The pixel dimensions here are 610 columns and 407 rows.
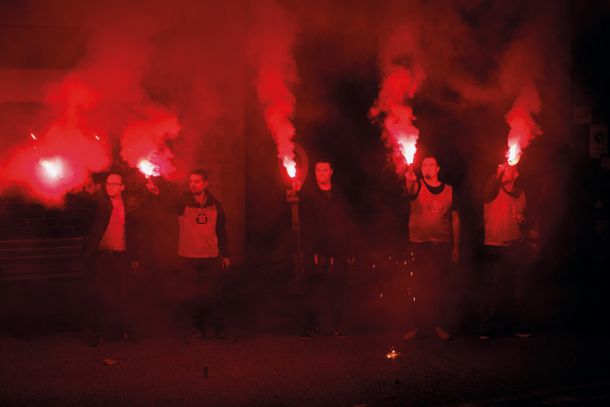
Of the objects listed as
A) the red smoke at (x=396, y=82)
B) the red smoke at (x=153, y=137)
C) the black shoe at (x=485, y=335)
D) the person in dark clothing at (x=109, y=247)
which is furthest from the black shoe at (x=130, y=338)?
the red smoke at (x=396, y=82)

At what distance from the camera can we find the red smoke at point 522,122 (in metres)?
7.43

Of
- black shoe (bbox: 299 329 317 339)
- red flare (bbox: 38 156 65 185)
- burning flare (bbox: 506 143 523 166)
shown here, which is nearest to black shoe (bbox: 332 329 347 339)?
black shoe (bbox: 299 329 317 339)

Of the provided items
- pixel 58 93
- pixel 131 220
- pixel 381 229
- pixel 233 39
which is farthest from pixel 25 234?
pixel 381 229

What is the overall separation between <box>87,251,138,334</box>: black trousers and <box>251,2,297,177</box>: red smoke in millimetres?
2572

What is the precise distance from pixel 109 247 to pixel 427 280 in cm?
300

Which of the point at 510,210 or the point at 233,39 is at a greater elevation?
the point at 233,39

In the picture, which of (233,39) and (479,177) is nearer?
(233,39)

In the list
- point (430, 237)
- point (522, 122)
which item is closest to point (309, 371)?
point (430, 237)

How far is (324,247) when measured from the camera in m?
7.11

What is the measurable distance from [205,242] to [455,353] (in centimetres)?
246

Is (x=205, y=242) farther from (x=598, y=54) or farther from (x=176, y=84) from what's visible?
(x=598, y=54)

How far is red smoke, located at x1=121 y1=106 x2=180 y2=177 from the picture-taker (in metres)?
8.06

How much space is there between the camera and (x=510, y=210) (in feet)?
23.0

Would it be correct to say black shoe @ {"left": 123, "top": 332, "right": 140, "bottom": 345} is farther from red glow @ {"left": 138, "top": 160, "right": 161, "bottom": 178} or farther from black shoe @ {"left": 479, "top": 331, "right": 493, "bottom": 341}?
black shoe @ {"left": 479, "top": 331, "right": 493, "bottom": 341}
